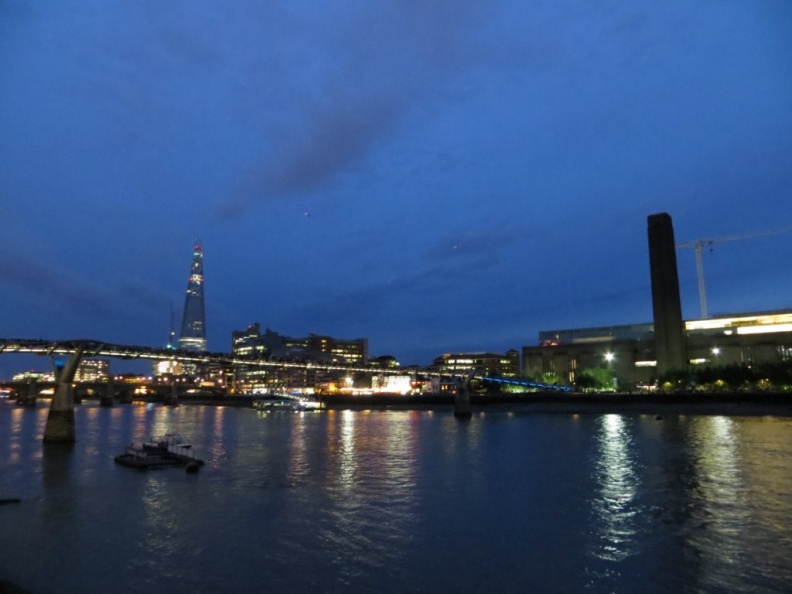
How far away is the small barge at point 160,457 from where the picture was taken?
40.5 meters

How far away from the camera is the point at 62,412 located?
55.7 meters

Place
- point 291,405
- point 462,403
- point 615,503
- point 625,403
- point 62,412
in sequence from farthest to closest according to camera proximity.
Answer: point 291,405 < point 625,403 < point 462,403 < point 62,412 < point 615,503

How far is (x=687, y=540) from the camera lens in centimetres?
2138

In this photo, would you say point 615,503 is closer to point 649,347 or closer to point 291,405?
point 291,405

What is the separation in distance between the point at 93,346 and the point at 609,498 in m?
55.0

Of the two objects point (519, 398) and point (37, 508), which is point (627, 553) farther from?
point (519, 398)

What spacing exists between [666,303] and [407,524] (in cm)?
14432

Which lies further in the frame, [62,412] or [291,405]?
[291,405]

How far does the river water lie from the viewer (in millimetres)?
17531

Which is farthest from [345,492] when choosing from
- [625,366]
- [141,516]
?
[625,366]

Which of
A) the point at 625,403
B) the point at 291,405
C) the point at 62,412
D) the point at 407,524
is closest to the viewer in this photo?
the point at 407,524

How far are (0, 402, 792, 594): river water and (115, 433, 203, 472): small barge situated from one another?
1.24 metres

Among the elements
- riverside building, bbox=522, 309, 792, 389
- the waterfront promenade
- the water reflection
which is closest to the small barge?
the water reflection

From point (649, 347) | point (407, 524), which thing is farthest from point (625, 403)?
point (407, 524)
